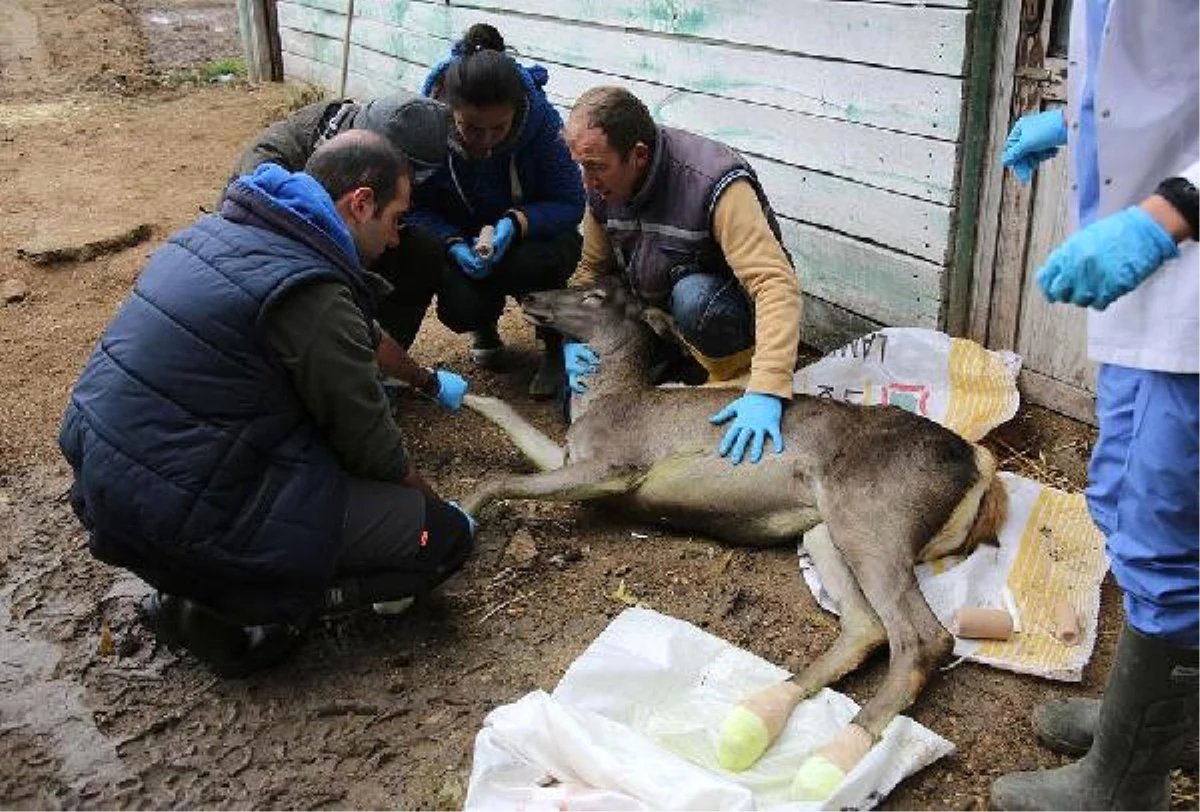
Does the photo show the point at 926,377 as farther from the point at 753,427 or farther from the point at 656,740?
the point at 656,740

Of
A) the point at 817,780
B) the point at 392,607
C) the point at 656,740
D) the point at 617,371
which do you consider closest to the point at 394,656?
the point at 392,607

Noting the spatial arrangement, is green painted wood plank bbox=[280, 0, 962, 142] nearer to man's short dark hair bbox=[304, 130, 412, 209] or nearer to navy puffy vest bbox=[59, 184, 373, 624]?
man's short dark hair bbox=[304, 130, 412, 209]

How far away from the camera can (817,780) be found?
304 centimetres

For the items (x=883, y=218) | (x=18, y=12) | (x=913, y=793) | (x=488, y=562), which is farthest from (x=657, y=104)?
(x=18, y=12)

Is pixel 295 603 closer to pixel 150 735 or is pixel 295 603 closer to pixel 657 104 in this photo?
pixel 150 735

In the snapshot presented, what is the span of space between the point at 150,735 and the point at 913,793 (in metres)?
2.22

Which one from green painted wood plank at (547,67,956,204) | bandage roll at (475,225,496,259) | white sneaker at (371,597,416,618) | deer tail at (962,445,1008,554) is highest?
green painted wood plank at (547,67,956,204)

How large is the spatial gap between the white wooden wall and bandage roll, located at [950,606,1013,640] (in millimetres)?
1842

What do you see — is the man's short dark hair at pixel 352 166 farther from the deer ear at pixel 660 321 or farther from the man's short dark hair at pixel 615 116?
the deer ear at pixel 660 321

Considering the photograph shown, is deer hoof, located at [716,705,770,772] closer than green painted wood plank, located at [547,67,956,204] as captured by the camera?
Yes

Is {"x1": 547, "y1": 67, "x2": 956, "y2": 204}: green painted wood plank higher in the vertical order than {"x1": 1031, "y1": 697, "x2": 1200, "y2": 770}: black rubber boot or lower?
higher

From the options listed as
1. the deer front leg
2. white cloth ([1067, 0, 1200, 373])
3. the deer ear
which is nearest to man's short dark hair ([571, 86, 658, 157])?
the deer ear

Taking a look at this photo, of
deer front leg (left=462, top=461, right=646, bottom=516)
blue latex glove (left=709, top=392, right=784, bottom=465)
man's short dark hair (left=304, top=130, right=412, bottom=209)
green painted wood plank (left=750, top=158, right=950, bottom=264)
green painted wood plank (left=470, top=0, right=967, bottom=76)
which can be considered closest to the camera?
man's short dark hair (left=304, top=130, right=412, bottom=209)

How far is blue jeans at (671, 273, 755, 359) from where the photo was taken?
4.86 meters
